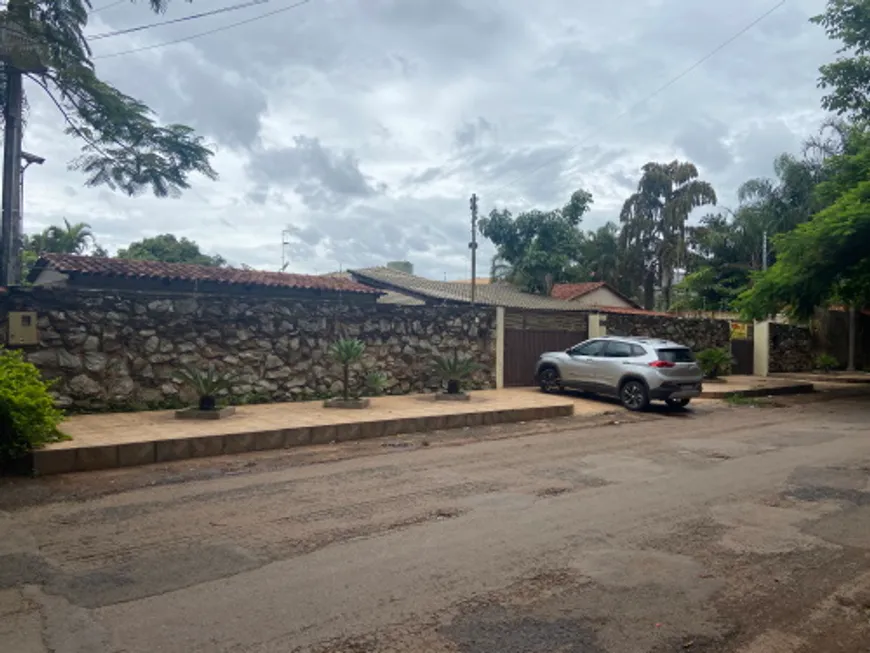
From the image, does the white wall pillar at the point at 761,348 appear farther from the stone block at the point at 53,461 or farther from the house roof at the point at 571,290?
the stone block at the point at 53,461

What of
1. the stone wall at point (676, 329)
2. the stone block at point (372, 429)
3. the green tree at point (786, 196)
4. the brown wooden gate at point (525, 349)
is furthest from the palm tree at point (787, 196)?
the stone block at point (372, 429)

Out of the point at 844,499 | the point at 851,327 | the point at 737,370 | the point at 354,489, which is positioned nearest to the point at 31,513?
the point at 354,489

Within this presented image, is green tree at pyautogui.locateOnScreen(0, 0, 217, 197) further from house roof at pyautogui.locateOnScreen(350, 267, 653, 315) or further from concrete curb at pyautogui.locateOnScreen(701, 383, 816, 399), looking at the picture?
concrete curb at pyautogui.locateOnScreen(701, 383, 816, 399)

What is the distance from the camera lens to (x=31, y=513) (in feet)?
18.8

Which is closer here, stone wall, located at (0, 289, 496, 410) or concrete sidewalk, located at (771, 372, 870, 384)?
stone wall, located at (0, 289, 496, 410)

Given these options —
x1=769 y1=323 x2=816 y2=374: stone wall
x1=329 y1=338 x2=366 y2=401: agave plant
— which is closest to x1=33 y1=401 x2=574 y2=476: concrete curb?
x1=329 y1=338 x2=366 y2=401: agave plant

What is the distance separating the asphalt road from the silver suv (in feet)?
18.1

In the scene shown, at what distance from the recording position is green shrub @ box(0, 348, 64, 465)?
280 inches

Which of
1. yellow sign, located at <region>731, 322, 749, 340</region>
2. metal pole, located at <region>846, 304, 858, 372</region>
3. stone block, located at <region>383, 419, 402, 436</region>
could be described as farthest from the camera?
metal pole, located at <region>846, 304, 858, 372</region>

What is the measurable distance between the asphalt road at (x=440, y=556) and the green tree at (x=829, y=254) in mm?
10701

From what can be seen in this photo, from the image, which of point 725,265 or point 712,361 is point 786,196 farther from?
point 712,361

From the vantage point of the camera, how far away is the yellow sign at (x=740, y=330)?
26.1 metres

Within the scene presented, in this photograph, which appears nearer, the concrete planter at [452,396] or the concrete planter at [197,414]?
the concrete planter at [197,414]

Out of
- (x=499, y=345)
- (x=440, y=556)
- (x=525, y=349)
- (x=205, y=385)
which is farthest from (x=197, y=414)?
(x=525, y=349)
